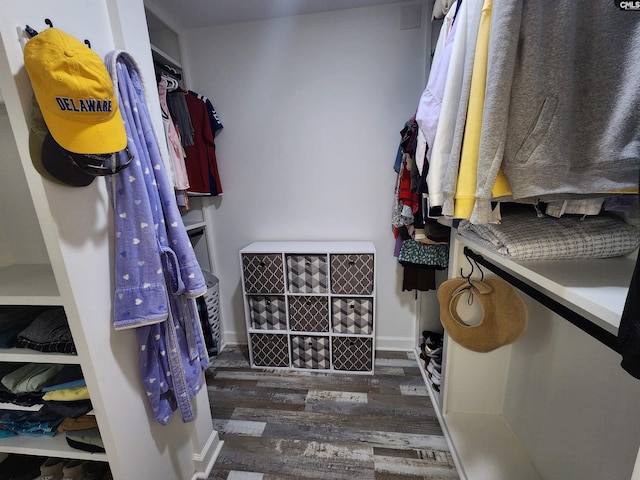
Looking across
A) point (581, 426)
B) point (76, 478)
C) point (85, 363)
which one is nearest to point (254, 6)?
point (85, 363)

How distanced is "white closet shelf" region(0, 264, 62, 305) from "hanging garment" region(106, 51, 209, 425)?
169 millimetres

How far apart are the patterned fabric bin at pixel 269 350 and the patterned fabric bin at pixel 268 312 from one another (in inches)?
3.0

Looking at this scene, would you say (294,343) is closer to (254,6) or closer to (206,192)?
(206,192)

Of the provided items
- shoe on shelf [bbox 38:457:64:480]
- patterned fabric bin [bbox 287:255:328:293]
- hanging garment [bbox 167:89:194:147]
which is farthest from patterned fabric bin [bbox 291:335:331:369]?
hanging garment [bbox 167:89:194:147]

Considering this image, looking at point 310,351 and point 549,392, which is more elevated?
point 549,392

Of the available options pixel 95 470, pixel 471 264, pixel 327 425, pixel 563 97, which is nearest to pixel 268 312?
pixel 327 425

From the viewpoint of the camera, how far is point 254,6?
59.5 inches

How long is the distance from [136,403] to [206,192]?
1266 millimetres

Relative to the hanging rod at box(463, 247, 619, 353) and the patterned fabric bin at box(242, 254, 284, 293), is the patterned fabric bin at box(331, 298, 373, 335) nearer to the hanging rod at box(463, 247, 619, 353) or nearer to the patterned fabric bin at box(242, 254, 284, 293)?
the patterned fabric bin at box(242, 254, 284, 293)

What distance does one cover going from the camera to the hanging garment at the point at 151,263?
0.74 metres

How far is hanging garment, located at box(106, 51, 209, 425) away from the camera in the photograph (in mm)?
738

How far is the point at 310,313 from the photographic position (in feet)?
5.66

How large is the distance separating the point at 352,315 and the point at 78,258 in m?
1.41

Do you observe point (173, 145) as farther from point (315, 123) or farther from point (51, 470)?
point (51, 470)
